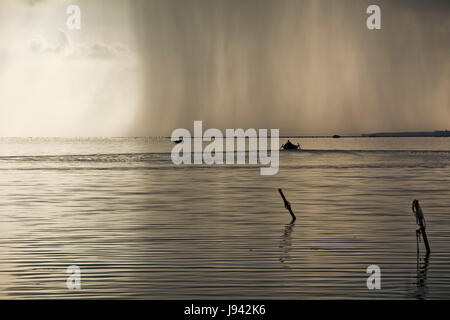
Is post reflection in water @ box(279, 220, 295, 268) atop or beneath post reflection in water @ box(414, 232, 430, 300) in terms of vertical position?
atop

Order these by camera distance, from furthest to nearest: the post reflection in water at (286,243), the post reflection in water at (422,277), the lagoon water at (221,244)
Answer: the post reflection in water at (286,243) < the lagoon water at (221,244) < the post reflection in water at (422,277)

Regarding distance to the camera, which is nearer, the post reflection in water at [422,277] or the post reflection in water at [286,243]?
the post reflection in water at [422,277]

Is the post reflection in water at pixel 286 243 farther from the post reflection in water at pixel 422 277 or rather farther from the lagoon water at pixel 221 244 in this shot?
the post reflection in water at pixel 422 277

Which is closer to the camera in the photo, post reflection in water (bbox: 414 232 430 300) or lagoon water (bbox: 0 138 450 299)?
post reflection in water (bbox: 414 232 430 300)

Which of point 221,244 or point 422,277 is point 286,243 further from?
point 422,277

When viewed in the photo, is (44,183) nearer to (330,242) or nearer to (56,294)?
(330,242)

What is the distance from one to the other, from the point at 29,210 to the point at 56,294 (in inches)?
751

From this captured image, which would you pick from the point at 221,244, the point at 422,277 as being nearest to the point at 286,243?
the point at 221,244

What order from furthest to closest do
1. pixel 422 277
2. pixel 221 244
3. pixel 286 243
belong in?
pixel 286 243
pixel 221 244
pixel 422 277

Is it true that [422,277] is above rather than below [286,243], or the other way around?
below

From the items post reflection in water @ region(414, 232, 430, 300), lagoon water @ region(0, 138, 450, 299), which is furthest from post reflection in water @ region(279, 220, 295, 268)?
post reflection in water @ region(414, 232, 430, 300)

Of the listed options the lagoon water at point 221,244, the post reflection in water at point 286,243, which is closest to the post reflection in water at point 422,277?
the lagoon water at point 221,244

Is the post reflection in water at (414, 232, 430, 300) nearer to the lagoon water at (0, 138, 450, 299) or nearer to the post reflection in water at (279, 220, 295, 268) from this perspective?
the lagoon water at (0, 138, 450, 299)

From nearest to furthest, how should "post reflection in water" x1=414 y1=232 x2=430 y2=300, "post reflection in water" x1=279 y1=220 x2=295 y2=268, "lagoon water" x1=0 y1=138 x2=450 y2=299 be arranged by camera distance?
"post reflection in water" x1=414 y1=232 x2=430 y2=300 < "lagoon water" x1=0 y1=138 x2=450 y2=299 < "post reflection in water" x1=279 y1=220 x2=295 y2=268
